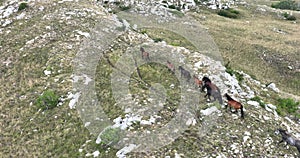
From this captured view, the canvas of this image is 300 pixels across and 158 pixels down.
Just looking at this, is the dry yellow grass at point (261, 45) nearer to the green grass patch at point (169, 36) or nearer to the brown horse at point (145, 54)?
the green grass patch at point (169, 36)

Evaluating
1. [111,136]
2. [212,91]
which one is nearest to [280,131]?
[212,91]

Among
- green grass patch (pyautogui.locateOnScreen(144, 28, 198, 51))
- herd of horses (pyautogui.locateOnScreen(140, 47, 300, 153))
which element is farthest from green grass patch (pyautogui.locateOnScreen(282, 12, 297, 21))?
herd of horses (pyautogui.locateOnScreen(140, 47, 300, 153))

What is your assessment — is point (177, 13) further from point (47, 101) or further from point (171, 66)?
point (47, 101)

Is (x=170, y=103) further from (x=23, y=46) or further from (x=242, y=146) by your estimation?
(x=23, y=46)

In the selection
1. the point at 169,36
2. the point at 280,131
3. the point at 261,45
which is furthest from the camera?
the point at 261,45

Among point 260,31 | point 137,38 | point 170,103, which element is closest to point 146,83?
point 170,103

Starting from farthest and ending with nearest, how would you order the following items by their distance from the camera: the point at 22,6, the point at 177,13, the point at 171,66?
the point at 177,13 → the point at 22,6 → the point at 171,66

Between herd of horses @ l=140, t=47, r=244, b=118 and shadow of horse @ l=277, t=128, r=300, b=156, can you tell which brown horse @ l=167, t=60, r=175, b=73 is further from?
shadow of horse @ l=277, t=128, r=300, b=156

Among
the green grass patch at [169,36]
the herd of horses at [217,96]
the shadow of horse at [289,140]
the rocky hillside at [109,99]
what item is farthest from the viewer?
the green grass patch at [169,36]

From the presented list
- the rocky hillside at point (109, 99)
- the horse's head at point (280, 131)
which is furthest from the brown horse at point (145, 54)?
the horse's head at point (280, 131)

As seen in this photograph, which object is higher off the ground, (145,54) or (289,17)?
(145,54)
